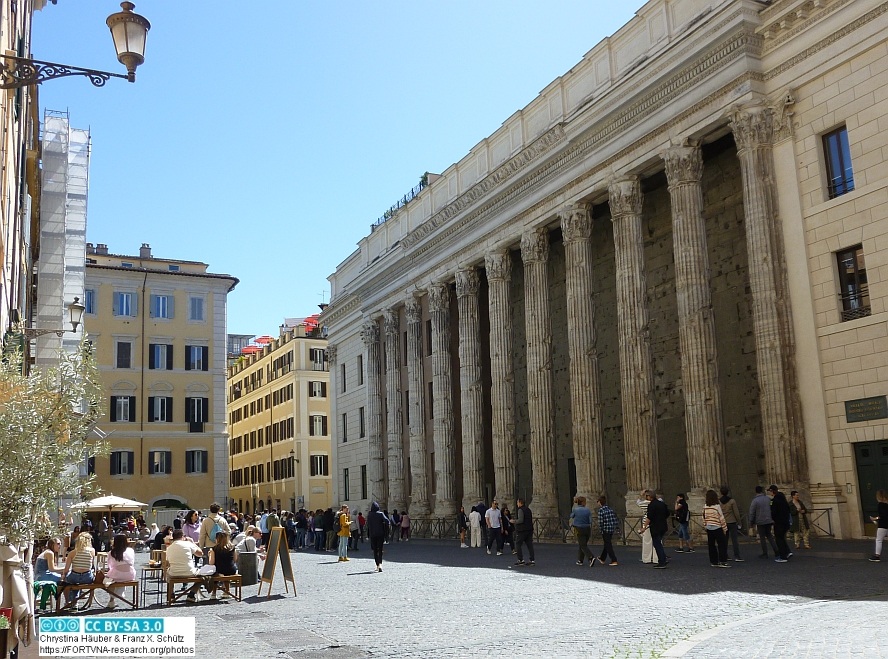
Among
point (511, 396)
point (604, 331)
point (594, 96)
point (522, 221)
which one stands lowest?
point (511, 396)

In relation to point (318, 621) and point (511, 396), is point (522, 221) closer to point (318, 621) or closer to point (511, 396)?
point (511, 396)

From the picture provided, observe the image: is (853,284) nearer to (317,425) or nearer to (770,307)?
(770,307)

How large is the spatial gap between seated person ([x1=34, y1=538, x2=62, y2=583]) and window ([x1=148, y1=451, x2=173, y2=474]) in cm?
3625

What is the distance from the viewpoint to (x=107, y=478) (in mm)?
50469

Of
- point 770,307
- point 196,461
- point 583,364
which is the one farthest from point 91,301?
point 770,307

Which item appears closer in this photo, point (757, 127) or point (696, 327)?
point (757, 127)

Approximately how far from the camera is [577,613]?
1173cm

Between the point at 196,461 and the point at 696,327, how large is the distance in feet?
121

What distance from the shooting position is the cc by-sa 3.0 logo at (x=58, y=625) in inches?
316

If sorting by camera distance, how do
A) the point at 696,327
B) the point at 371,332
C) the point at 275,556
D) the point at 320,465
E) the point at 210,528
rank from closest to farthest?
the point at 275,556 < the point at 210,528 < the point at 696,327 < the point at 371,332 < the point at 320,465

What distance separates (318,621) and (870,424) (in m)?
14.2

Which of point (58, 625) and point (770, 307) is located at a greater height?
point (770, 307)

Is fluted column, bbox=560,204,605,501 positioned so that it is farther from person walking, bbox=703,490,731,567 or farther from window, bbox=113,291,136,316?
window, bbox=113,291,136,316

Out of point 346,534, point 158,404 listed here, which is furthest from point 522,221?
point 158,404
